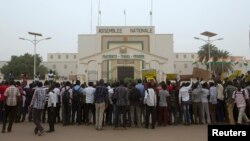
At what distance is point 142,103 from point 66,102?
10.9 ft

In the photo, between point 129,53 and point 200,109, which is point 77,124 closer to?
point 200,109

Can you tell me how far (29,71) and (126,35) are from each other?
2939cm

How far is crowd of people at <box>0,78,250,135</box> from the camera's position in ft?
42.8

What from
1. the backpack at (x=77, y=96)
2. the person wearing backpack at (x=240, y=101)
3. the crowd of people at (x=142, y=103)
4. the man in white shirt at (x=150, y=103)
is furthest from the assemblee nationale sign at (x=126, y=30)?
the person wearing backpack at (x=240, y=101)

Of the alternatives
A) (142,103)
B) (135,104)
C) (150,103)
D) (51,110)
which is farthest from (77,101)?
(150,103)

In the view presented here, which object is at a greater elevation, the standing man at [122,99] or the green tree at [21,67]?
the green tree at [21,67]

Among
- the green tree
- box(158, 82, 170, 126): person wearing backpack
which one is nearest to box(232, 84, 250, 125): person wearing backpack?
box(158, 82, 170, 126): person wearing backpack

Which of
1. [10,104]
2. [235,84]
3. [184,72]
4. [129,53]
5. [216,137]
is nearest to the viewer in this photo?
[216,137]

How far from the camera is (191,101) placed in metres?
14.4

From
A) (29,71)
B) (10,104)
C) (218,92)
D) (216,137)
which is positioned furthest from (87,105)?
(29,71)

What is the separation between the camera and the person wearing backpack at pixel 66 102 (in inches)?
559

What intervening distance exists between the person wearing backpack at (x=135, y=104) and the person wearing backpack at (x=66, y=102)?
279cm

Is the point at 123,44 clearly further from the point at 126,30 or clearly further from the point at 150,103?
the point at 150,103

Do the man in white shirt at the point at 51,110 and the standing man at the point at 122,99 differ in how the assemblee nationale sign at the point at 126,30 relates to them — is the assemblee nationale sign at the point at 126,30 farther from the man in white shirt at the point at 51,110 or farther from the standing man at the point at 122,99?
the man in white shirt at the point at 51,110
